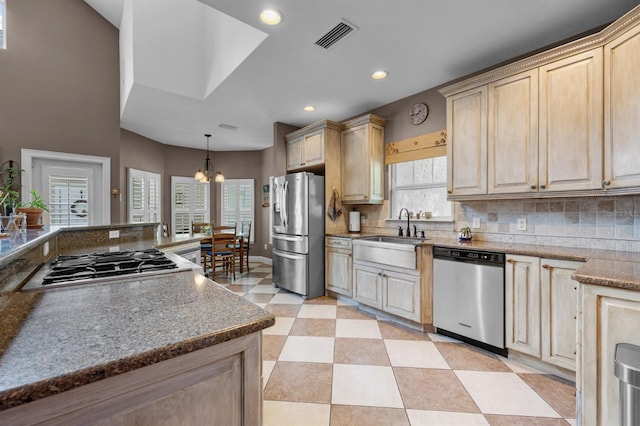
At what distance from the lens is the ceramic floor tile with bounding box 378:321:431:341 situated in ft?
8.65

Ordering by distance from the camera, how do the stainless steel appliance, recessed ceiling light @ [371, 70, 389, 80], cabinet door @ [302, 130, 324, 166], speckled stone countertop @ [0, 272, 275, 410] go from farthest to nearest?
cabinet door @ [302, 130, 324, 166] < recessed ceiling light @ [371, 70, 389, 80] < the stainless steel appliance < speckled stone countertop @ [0, 272, 275, 410]

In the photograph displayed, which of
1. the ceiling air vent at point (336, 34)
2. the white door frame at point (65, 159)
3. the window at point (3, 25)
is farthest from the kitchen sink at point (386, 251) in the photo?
the window at point (3, 25)

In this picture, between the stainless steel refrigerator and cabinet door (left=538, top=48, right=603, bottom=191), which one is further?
the stainless steel refrigerator

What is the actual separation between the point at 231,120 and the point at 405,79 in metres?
2.80

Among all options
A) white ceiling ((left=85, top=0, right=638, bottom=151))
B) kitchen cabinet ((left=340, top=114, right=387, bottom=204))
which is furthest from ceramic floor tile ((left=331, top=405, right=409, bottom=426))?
white ceiling ((left=85, top=0, right=638, bottom=151))

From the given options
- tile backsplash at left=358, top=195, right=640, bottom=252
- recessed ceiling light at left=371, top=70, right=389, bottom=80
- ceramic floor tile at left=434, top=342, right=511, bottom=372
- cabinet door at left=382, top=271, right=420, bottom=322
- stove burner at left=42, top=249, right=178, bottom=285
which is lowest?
ceramic floor tile at left=434, top=342, right=511, bottom=372

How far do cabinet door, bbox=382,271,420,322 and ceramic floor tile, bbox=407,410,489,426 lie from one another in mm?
1102

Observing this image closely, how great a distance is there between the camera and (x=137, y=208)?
209 inches

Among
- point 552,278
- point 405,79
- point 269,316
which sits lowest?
point 552,278

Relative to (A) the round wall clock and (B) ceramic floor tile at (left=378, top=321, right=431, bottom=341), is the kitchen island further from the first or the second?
(A) the round wall clock

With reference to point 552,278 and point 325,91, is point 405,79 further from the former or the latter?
point 552,278

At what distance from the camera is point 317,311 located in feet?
10.9

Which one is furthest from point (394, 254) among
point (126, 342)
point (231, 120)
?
point (231, 120)

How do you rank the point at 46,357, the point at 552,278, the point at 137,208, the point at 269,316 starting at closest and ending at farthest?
the point at 46,357 → the point at 269,316 → the point at 552,278 → the point at 137,208
